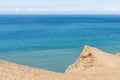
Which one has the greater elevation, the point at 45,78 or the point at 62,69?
the point at 45,78

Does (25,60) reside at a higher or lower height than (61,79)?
lower

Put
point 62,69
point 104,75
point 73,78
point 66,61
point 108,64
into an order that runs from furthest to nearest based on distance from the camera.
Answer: point 66,61
point 62,69
point 108,64
point 104,75
point 73,78

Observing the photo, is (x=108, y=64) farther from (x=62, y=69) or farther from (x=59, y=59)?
(x=59, y=59)

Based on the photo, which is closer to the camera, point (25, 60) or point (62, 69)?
point (62, 69)

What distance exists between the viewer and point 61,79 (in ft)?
62.2

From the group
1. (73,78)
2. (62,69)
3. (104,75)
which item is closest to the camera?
(73,78)

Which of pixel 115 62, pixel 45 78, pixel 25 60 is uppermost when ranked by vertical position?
pixel 45 78

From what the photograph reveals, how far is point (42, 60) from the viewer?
57594 mm

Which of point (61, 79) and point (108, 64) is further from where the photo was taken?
point (108, 64)

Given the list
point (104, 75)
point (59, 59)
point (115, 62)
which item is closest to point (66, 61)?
point (59, 59)

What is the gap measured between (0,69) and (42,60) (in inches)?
1526

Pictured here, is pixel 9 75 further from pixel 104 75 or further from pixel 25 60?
pixel 25 60

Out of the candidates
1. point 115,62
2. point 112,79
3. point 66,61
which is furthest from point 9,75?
point 66,61

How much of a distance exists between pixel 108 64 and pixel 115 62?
1931 mm
